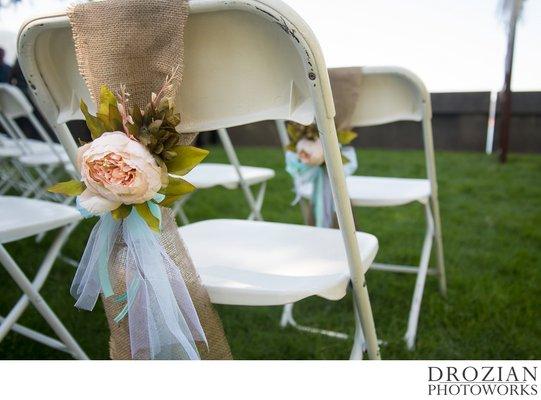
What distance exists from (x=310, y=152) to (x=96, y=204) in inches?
31.3

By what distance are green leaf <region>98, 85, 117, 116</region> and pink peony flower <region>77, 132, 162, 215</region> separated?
0.03 m

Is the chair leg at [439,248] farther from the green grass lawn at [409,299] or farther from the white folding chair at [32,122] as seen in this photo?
the white folding chair at [32,122]

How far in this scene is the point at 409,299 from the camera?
73.6 inches

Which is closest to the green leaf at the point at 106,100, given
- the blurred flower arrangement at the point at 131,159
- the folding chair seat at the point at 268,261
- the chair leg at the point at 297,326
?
the blurred flower arrangement at the point at 131,159

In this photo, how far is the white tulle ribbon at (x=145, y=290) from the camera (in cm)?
71

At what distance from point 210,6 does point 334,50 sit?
885mm

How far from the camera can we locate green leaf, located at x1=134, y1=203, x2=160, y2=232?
679mm

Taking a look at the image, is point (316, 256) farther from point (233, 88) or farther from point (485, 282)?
point (485, 282)

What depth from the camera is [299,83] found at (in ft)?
2.21

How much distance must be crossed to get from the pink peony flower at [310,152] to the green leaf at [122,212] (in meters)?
0.75

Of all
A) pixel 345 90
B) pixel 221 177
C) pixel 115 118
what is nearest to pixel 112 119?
pixel 115 118

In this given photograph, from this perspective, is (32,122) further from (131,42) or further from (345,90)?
(131,42)

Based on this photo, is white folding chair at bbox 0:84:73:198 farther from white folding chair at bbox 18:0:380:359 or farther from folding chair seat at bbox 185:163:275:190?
white folding chair at bbox 18:0:380:359
